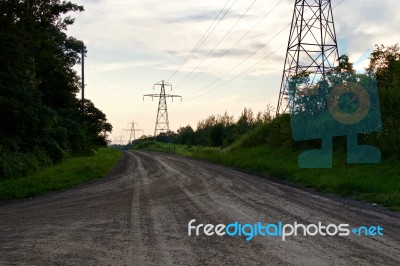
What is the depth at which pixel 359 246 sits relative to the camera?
7.02 m

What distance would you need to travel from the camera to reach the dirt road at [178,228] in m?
6.41

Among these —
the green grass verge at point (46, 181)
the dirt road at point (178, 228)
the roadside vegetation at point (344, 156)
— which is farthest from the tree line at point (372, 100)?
the green grass verge at point (46, 181)

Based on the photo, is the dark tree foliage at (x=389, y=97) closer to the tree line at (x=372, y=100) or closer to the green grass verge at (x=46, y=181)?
the tree line at (x=372, y=100)

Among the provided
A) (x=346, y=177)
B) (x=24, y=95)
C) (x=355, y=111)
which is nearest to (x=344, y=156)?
(x=355, y=111)

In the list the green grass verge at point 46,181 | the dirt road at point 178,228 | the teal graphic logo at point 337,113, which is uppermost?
the teal graphic logo at point 337,113

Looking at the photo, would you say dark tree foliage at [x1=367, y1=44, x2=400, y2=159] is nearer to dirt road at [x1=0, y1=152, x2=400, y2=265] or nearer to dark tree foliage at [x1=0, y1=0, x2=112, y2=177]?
dirt road at [x1=0, y1=152, x2=400, y2=265]

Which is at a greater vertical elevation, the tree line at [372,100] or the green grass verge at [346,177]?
the tree line at [372,100]

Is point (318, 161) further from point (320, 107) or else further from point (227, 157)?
point (227, 157)

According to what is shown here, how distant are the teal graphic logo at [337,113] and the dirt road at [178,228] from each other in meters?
6.24

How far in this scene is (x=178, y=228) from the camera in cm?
852

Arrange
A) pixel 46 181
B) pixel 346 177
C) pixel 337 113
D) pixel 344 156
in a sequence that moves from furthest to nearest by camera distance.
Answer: pixel 337 113
pixel 344 156
pixel 46 181
pixel 346 177

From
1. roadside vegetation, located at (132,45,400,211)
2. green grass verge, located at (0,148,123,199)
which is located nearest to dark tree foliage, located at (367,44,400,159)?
roadside vegetation, located at (132,45,400,211)

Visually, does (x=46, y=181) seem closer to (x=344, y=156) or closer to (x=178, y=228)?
(x=178, y=228)

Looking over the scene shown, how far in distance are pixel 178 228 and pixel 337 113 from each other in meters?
14.9
